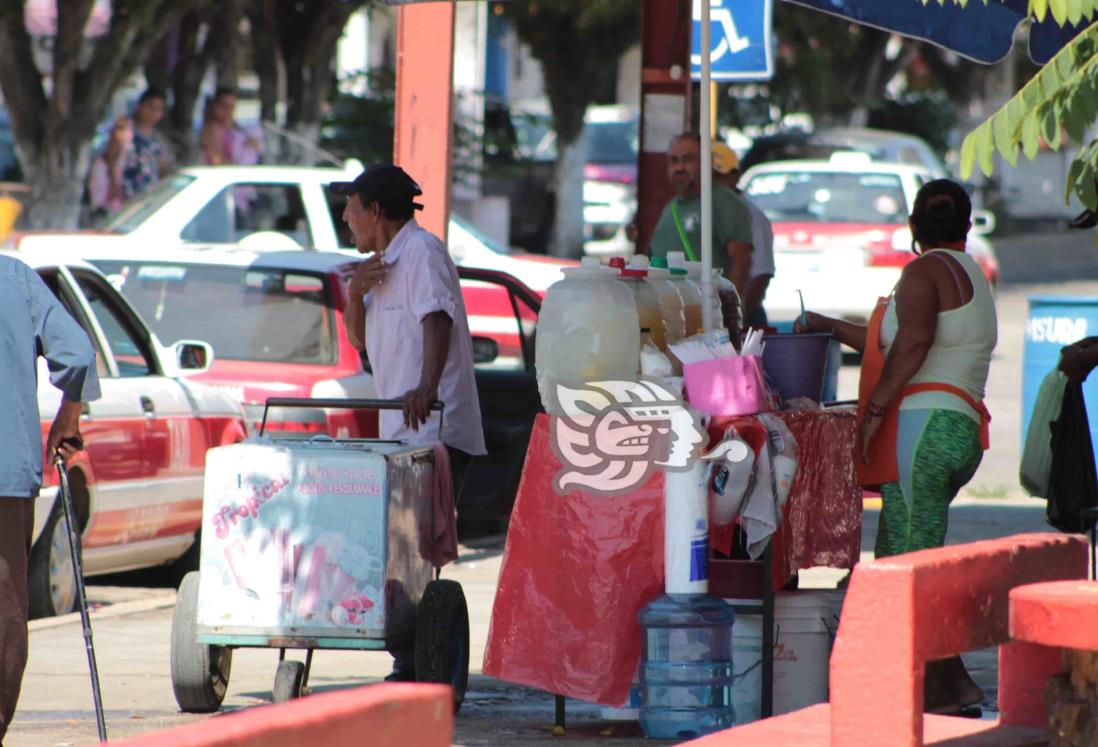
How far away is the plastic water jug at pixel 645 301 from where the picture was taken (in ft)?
22.7

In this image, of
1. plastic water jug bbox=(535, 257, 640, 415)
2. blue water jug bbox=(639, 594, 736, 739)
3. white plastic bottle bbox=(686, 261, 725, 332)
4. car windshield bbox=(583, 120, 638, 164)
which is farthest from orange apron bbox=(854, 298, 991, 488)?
car windshield bbox=(583, 120, 638, 164)

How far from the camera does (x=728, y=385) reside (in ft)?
22.0

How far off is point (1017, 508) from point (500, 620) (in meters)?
6.79

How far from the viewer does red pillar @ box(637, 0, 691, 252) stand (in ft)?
35.9

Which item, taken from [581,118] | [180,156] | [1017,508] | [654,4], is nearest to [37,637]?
[654,4]

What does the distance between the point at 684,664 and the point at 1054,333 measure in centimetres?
656

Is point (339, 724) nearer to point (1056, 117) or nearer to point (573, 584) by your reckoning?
point (1056, 117)

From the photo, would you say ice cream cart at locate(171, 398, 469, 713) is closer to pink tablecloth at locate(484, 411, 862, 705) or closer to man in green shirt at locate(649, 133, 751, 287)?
pink tablecloth at locate(484, 411, 862, 705)

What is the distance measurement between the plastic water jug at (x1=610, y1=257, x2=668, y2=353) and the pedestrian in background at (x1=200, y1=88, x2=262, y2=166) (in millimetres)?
13304

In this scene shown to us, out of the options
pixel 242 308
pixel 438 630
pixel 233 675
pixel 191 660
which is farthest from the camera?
pixel 242 308

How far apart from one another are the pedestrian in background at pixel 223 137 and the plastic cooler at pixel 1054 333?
372 inches

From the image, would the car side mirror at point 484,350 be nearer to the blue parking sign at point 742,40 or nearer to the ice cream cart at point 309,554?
the blue parking sign at point 742,40

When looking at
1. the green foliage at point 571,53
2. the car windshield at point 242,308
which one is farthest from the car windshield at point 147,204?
the green foliage at point 571,53

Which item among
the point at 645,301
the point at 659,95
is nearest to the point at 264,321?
the point at 659,95
